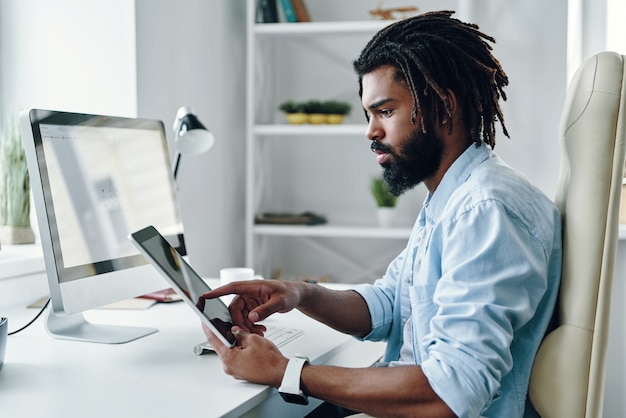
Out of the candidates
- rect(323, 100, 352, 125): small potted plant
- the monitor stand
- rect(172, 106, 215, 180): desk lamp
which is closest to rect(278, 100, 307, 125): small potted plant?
→ rect(323, 100, 352, 125): small potted plant

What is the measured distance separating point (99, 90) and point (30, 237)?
0.51 meters

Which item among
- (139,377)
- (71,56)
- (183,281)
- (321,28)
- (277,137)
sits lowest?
(139,377)

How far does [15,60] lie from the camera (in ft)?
7.30

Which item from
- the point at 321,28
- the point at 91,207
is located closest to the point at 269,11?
the point at 321,28

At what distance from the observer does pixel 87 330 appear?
136 centimetres

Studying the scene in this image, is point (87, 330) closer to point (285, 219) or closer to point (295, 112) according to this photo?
point (285, 219)

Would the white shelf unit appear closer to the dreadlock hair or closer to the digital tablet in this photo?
the dreadlock hair

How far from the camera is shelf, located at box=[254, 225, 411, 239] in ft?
9.45

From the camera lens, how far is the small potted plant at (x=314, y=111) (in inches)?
117

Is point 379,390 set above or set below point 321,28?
below

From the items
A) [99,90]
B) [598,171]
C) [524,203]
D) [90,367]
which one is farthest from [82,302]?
[99,90]

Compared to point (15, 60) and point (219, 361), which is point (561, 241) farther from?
point (15, 60)

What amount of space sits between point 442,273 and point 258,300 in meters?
0.38

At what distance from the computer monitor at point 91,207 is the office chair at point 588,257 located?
757mm
